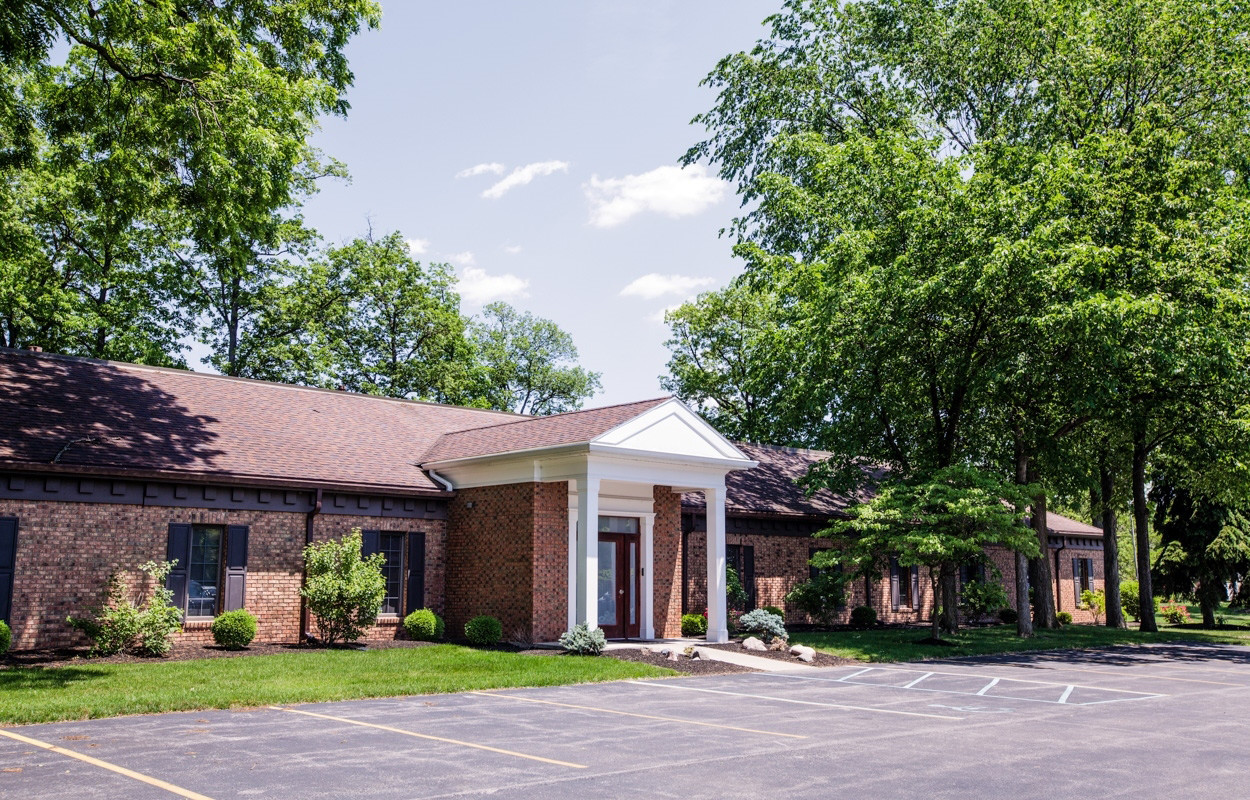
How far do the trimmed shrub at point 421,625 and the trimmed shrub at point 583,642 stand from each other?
12.5ft

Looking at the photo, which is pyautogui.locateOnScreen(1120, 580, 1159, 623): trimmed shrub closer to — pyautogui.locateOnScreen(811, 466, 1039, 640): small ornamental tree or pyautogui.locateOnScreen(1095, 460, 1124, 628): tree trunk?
pyautogui.locateOnScreen(1095, 460, 1124, 628): tree trunk

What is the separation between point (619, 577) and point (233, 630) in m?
8.51

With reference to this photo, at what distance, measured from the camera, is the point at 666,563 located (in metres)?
24.0

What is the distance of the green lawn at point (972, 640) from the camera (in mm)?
22375

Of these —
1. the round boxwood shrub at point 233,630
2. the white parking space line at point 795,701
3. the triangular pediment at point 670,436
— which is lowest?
the white parking space line at point 795,701

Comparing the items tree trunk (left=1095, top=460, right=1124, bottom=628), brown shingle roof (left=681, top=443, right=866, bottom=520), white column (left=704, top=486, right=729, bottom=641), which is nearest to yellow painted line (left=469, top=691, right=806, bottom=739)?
white column (left=704, top=486, right=729, bottom=641)

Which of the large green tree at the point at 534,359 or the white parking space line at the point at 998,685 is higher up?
the large green tree at the point at 534,359

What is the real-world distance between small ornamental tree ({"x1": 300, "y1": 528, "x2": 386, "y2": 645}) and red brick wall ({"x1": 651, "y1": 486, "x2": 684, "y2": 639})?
6.58 metres

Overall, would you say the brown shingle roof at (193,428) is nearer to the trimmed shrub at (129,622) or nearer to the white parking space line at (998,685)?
the trimmed shrub at (129,622)

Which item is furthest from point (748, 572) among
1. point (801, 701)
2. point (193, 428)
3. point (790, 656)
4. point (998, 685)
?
point (193, 428)

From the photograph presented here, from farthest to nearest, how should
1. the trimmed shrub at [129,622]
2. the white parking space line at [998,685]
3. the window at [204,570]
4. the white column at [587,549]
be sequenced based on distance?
1. the white column at [587,549]
2. the window at [204,570]
3. the trimmed shrub at [129,622]
4. the white parking space line at [998,685]

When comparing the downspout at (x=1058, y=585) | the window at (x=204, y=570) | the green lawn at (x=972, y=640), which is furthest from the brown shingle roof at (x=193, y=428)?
the downspout at (x=1058, y=585)

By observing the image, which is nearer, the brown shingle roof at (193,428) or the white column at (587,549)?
the brown shingle roof at (193,428)

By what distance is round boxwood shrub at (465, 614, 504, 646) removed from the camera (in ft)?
67.5
